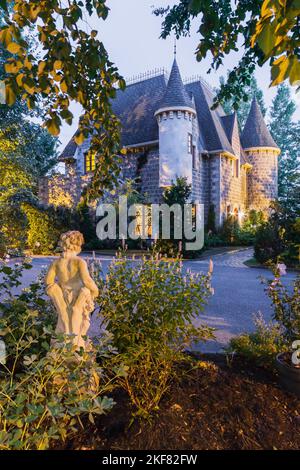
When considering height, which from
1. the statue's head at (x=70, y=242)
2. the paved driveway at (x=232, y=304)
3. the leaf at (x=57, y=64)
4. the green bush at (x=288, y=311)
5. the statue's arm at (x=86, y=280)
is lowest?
the paved driveway at (x=232, y=304)

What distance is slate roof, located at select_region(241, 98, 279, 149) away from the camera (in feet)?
82.9

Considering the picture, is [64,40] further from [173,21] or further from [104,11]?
[173,21]

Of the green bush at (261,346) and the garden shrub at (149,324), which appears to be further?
the green bush at (261,346)

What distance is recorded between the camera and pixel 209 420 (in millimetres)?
2262

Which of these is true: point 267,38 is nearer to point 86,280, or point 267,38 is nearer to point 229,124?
point 86,280

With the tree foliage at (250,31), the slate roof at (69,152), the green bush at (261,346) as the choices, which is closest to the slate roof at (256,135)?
the slate roof at (69,152)

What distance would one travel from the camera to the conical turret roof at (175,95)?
57.4 ft

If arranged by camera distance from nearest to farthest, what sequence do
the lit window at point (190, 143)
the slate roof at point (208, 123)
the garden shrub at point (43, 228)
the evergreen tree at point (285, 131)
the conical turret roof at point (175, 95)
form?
the garden shrub at point (43, 228)
the conical turret roof at point (175, 95)
the lit window at point (190, 143)
the slate roof at point (208, 123)
the evergreen tree at point (285, 131)

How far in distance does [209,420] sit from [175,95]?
704 inches
